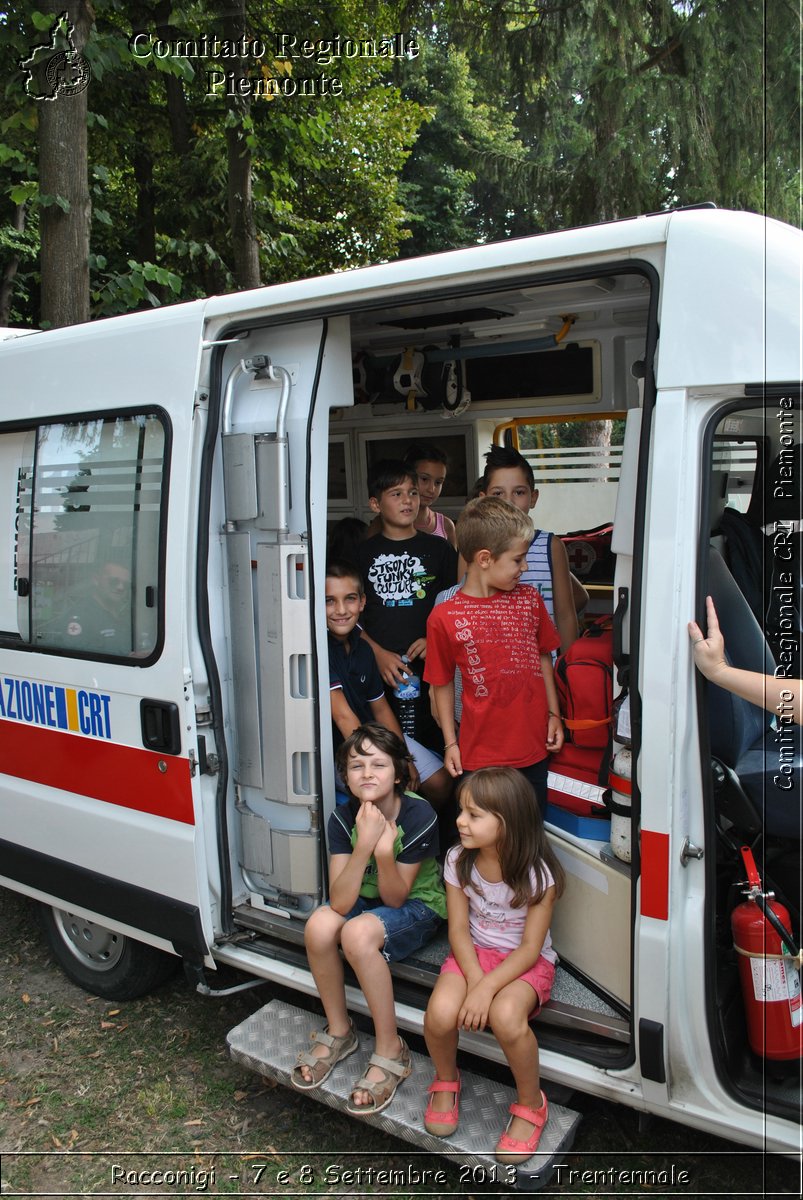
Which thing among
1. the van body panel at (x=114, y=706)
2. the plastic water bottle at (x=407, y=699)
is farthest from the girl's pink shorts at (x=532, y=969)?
the plastic water bottle at (x=407, y=699)

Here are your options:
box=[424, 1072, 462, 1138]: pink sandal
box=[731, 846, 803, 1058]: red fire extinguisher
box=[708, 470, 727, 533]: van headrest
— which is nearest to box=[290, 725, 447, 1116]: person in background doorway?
box=[424, 1072, 462, 1138]: pink sandal

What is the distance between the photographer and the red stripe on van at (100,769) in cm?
308

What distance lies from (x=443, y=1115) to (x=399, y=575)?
184 cm

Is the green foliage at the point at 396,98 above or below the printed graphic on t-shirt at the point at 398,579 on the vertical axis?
above

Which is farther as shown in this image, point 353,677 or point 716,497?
point 353,677

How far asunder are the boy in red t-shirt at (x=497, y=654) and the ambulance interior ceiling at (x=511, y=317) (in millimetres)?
883

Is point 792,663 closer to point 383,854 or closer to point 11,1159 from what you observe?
point 383,854

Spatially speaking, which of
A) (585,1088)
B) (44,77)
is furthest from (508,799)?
(44,77)

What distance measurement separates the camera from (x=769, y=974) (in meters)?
2.21

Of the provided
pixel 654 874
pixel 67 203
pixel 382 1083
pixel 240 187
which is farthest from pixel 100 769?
pixel 240 187

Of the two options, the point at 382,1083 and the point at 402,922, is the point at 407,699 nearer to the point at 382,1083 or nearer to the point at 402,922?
the point at 402,922

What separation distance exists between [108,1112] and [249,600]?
176 centimetres

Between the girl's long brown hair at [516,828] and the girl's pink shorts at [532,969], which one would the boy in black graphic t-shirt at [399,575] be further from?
the girl's pink shorts at [532,969]

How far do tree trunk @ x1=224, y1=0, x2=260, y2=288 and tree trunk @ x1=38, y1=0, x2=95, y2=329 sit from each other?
227cm
